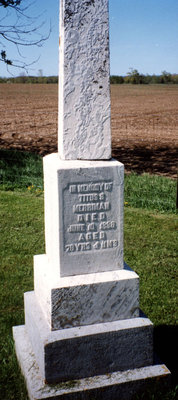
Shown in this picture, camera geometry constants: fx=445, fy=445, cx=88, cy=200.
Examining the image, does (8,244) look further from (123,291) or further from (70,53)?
(70,53)

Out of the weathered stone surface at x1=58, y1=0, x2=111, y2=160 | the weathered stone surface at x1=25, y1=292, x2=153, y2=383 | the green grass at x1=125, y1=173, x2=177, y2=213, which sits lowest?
the weathered stone surface at x1=25, y1=292, x2=153, y2=383

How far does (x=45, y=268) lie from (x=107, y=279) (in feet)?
1.57

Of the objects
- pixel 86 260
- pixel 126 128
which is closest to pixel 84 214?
pixel 86 260

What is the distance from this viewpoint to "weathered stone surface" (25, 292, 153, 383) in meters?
2.87

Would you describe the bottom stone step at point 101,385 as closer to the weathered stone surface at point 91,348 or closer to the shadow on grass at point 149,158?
the weathered stone surface at point 91,348

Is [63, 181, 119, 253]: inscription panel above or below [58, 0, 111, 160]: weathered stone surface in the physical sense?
below

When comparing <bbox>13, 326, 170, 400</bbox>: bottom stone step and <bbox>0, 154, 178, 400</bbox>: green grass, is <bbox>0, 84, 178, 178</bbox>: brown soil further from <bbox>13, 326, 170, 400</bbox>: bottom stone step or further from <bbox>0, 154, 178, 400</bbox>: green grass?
<bbox>13, 326, 170, 400</bbox>: bottom stone step

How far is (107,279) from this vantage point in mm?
3016

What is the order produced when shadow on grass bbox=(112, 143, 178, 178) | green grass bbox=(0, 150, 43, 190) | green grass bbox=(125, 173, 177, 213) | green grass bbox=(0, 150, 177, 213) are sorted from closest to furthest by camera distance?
green grass bbox=(125, 173, 177, 213) < green grass bbox=(0, 150, 177, 213) < green grass bbox=(0, 150, 43, 190) < shadow on grass bbox=(112, 143, 178, 178)

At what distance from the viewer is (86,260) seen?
119 inches

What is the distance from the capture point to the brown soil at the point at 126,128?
13344mm

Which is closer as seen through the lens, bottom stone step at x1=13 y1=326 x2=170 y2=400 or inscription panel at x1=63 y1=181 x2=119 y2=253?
bottom stone step at x1=13 y1=326 x2=170 y2=400

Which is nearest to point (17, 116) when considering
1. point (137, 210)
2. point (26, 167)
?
point (26, 167)

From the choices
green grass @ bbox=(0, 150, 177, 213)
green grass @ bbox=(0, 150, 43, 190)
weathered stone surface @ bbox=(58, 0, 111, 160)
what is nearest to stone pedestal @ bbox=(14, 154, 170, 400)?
weathered stone surface @ bbox=(58, 0, 111, 160)
